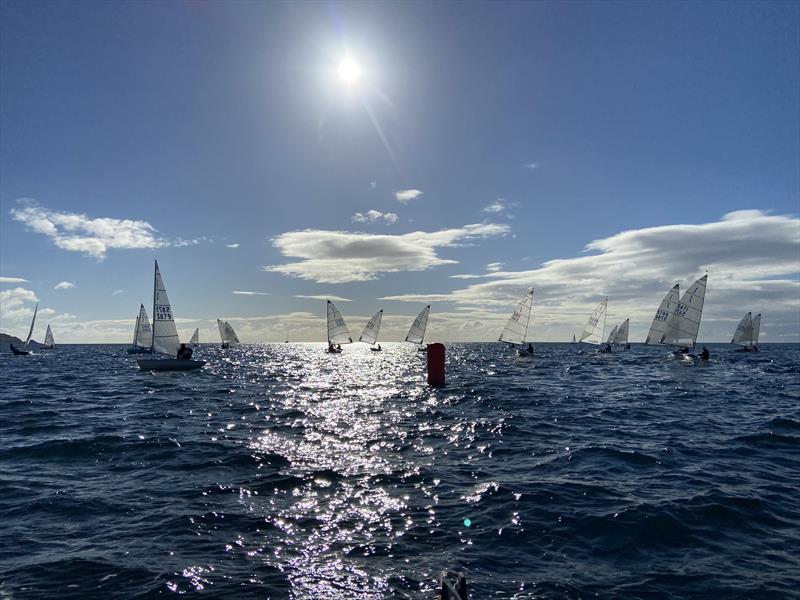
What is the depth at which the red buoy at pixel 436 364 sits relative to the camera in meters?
34.6

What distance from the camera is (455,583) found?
193 inches

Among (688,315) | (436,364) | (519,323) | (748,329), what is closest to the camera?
(436,364)

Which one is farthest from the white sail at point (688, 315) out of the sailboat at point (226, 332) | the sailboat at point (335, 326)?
the sailboat at point (226, 332)

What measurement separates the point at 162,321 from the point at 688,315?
65699 millimetres

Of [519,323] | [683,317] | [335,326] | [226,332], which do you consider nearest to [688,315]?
[683,317]

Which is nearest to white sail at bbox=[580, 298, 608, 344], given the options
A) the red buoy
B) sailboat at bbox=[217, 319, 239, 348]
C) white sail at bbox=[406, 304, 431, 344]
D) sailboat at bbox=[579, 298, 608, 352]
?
sailboat at bbox=[579, 298, 608, 352]

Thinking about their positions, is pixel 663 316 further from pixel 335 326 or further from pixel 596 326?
pixel 335 326

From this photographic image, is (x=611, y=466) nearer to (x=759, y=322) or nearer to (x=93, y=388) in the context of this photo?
(x=93, y=388)

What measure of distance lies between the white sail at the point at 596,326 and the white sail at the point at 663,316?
16.8m

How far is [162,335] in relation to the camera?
1869 inches

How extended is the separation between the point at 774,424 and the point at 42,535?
25189 mm

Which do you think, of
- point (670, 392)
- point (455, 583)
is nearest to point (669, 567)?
point (455, 583)

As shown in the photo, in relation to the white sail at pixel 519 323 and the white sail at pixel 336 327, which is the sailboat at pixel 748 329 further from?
the white sail at pixel 336 327

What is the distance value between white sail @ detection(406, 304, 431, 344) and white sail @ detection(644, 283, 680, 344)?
133 feet
